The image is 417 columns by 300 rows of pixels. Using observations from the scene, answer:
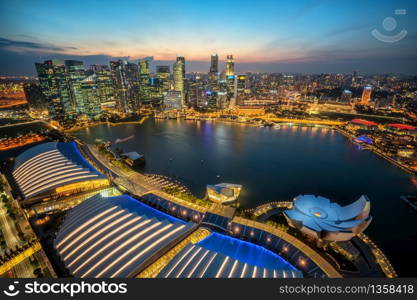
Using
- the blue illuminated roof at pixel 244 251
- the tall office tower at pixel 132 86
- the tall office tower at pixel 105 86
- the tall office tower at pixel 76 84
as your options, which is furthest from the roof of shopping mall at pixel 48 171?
the tall office tower at pixel 105 86

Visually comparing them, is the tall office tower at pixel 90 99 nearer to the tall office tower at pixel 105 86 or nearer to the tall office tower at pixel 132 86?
the tall office tower at pixel 132 86

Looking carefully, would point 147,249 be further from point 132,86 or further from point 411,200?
point 132,86

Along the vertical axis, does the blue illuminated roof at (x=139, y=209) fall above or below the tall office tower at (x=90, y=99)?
below

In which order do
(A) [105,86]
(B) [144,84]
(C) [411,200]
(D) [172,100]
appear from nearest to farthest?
(C) [411,200]
(D) [172,100]
(A) [105,86]
(B) [144,84]

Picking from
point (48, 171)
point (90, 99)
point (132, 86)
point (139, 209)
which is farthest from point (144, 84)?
point (139, 209)

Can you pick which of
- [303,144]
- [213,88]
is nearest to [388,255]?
[303,144]
